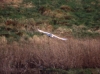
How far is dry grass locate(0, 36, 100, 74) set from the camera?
12.8 m

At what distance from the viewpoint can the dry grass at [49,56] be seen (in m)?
12.8

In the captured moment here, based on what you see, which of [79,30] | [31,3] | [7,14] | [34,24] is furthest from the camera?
[31,3]

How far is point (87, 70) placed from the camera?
12.8 meters

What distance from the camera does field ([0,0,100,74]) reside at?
42.7 feet

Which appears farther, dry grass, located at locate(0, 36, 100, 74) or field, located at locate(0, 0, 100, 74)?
field, located at locate(0, 0, 100, 74)

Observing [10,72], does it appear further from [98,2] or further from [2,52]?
[98,2]

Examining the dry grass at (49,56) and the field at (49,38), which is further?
the field at (49,38)

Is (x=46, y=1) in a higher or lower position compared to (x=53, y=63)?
higher

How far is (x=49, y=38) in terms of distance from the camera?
54.3ft

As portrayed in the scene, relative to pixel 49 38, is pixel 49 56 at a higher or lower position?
lower

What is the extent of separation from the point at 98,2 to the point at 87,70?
19430 millimetres

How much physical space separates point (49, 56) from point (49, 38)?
11.0 feet

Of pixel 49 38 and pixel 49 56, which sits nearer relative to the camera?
pixel 49 56

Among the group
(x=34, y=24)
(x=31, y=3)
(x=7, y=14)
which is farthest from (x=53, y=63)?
(x=31, y=3)
